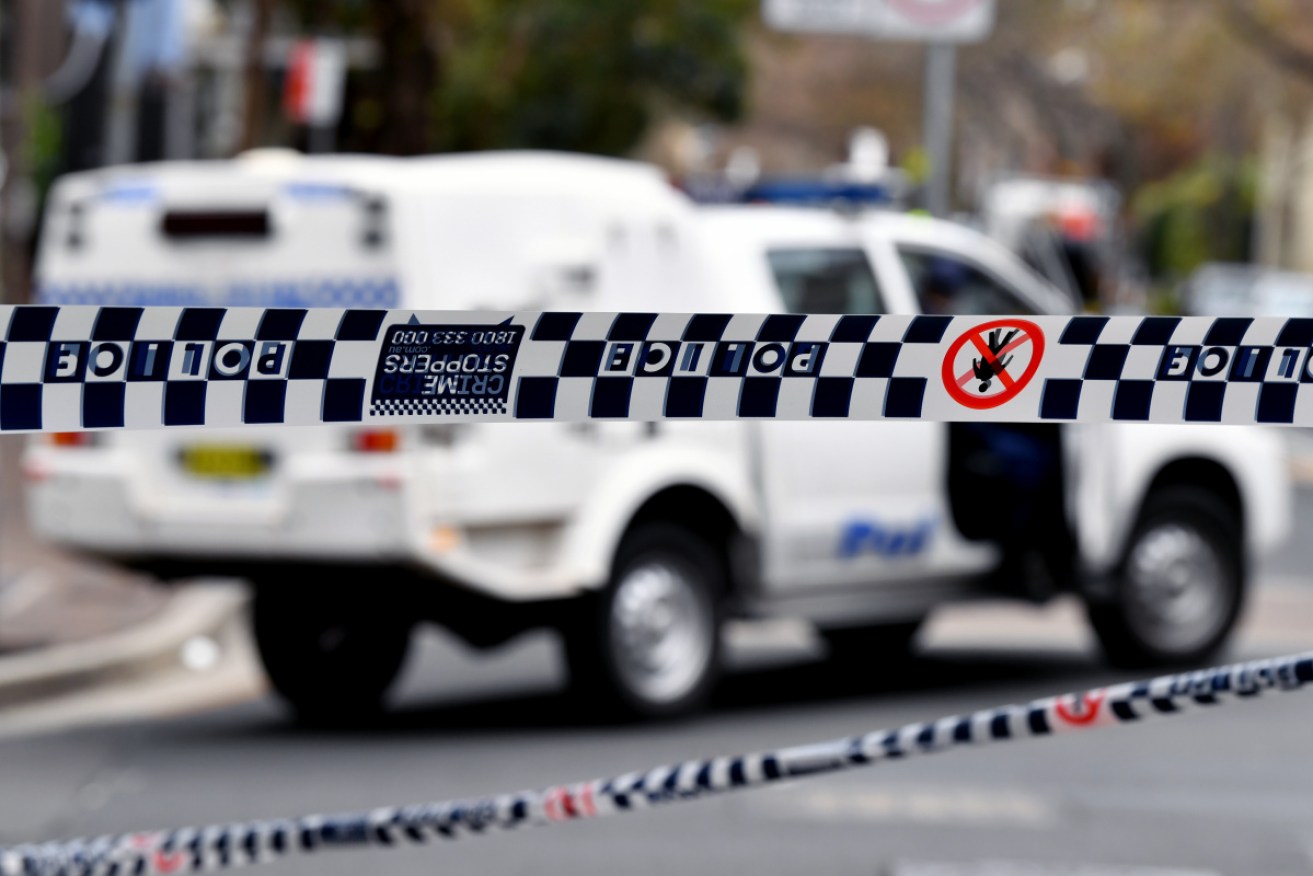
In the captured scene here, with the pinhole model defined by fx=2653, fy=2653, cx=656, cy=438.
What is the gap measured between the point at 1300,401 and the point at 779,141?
227ft

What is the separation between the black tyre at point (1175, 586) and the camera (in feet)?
36.1

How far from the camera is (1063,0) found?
4503 centimetres

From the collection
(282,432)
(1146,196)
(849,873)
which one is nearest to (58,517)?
(282,432)

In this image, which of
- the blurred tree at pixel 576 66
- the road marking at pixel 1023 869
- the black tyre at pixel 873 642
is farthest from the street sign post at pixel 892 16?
the blurred tree at pixel 576 66

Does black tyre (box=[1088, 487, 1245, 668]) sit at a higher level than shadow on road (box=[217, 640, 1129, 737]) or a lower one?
higher

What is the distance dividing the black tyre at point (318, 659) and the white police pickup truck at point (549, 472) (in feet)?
0.04

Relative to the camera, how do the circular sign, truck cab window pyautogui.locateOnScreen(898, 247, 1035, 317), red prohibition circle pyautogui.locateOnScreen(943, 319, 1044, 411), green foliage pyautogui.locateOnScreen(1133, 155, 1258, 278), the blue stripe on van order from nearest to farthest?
red prohibition circle pyautogui.locateOnScreen(943, 319, 1044, 411) < the blue stripe on van < truck cab window pyautogui.locateOnScreen(898, 247, 1035, 317) < the circular sign < green foliage pyautogui.locateOnScreen(1133, 155, 1258, 278)

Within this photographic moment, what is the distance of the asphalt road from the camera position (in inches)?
285

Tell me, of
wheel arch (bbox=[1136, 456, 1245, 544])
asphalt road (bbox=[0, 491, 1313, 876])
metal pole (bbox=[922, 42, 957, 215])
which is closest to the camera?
asphalt road (bbox=[0, 491, 1313, 876])

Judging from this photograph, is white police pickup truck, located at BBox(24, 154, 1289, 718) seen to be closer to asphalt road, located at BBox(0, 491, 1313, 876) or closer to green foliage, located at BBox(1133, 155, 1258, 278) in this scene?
asphalt road, located at BBox(0, 491, 1313, 876)

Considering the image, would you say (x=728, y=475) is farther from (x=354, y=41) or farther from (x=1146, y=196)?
(x=1146, y=196)

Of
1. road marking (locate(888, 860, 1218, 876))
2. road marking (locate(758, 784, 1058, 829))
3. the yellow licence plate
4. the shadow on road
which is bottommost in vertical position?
the shadow on road

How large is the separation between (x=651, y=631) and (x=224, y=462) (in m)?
1.68

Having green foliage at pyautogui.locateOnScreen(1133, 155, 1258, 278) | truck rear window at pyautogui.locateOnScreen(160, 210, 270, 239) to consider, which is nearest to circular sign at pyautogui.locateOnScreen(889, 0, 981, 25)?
truck rear window at pyautogui.locateOnScreen(160, 210, 270, 239)
